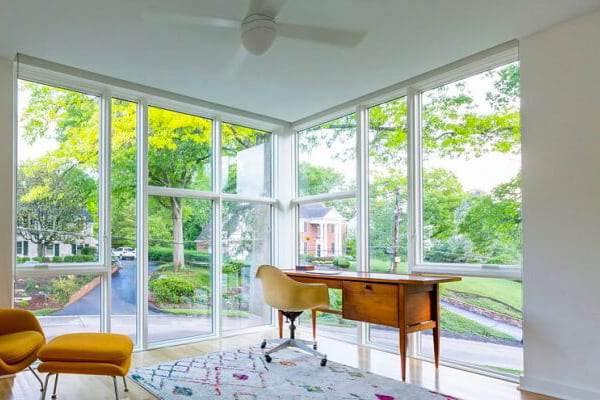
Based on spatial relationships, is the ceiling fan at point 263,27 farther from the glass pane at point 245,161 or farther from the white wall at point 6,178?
the glass pane at point 245,161

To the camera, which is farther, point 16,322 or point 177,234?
point 177,234

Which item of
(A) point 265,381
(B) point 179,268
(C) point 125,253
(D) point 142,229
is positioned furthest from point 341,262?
(C) point 125,253

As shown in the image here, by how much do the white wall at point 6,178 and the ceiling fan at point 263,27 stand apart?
149 centimetres

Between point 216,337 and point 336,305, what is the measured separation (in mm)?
1390

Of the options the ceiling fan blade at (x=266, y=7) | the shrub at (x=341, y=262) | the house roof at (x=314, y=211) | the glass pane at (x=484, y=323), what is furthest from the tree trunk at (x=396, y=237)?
the ceiling fan blade at (x=266, y=7)

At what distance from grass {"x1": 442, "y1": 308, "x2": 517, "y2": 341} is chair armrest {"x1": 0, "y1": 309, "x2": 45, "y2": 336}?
325 centimetres

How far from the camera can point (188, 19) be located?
2775 millimetres

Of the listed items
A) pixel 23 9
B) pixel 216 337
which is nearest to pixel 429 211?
pixel 216 337

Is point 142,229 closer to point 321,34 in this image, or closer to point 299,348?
point 299,348

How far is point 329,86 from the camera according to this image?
4188 mm

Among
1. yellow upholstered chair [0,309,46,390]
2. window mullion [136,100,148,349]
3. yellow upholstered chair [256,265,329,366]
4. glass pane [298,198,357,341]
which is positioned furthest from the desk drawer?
yellow upholstered chair [0,309,46,390]

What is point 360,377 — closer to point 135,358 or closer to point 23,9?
point 135,358

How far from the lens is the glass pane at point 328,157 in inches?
189

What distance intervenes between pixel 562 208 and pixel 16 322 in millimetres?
3903
